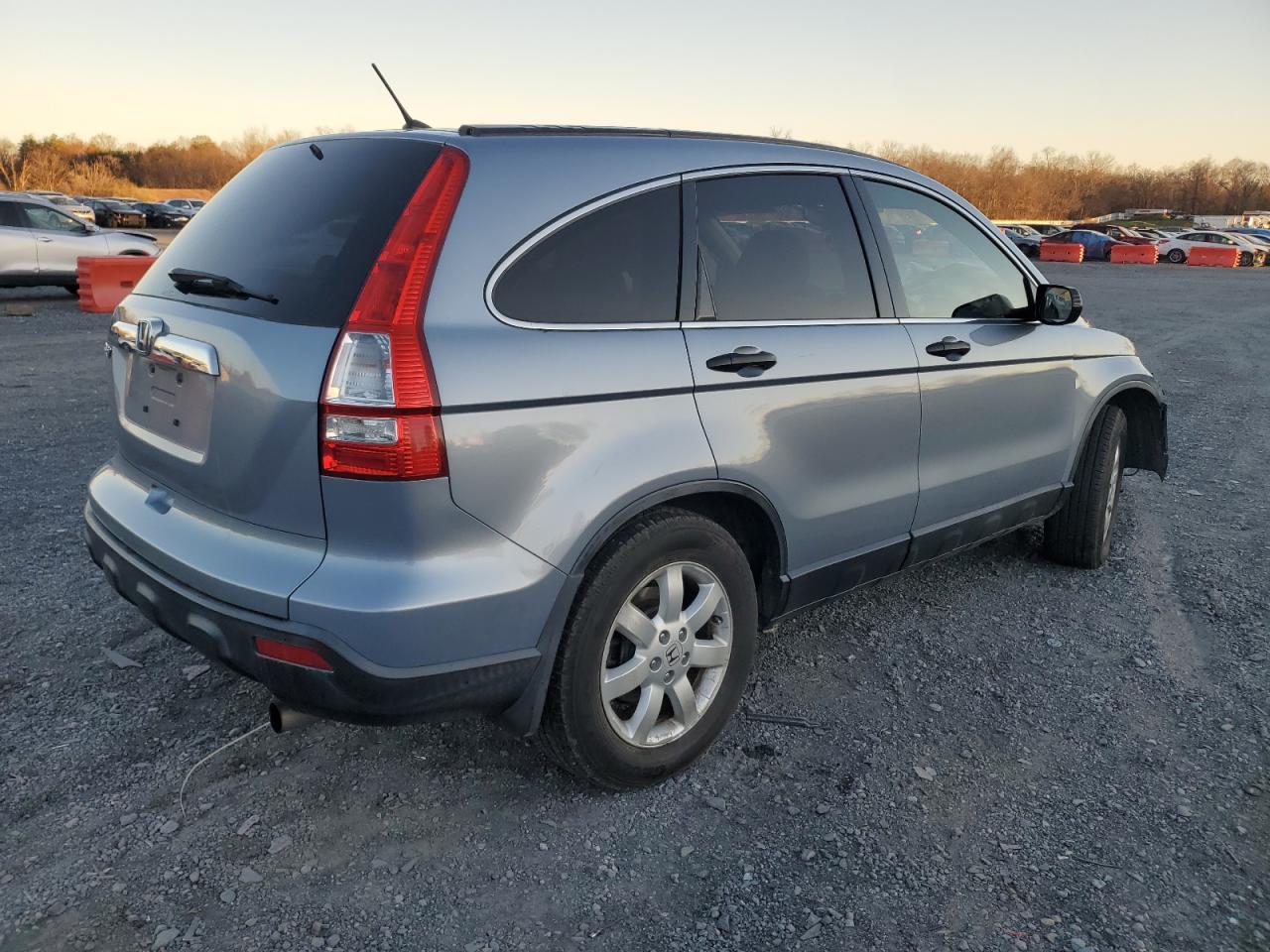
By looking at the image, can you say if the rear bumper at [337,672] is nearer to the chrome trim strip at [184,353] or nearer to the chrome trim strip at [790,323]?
the chrome trim strip at [184,353]

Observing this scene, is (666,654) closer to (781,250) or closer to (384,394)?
(384,394)

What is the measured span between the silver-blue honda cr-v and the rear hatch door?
1cm

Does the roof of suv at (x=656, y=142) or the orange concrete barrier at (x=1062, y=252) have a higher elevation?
the orange concrete barrier at (x=1062, y=252)

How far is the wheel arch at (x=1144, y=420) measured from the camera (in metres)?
4.63

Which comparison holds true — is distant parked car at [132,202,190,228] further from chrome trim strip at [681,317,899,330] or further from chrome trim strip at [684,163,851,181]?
chrome trim strip at [681,317,899,330]

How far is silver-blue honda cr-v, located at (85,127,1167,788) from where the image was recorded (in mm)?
2162

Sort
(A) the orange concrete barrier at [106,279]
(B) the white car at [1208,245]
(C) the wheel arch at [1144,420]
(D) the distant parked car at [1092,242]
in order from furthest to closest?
(D) the distant parked car at [1092,242], (B) the white car at [1208,245], (A) the orange concrete barrier at [106,279], (C) the wheel arch at [1144,420]

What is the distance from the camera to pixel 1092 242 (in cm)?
4147

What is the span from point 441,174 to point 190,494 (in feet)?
3.51

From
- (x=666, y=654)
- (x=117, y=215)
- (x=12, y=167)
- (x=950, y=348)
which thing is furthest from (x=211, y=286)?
(x=12, y=167)

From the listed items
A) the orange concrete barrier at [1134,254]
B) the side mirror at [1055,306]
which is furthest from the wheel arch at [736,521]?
the orange concrete barrier at [1134,254]

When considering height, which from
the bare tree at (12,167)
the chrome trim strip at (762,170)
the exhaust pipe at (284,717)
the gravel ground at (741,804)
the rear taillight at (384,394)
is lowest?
the gravel ground at (741,804)

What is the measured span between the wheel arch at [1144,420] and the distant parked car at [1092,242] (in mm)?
40812

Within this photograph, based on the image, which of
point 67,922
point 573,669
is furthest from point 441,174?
point 67,922
